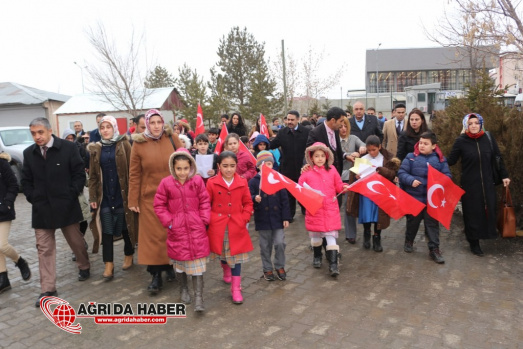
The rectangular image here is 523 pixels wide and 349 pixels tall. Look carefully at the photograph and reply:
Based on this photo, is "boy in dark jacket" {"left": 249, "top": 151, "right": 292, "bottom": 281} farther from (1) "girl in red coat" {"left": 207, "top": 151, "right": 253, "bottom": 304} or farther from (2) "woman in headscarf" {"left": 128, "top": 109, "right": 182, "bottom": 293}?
(2) "woman in headscarf" {"left": 128, "top": 109, "right": 182, "bottom": 293}

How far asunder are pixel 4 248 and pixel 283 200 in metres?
3.55

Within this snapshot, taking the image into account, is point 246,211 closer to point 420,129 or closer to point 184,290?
point 184,290

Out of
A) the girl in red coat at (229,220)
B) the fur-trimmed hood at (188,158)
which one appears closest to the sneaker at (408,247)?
the girl in red coat at (229,220)

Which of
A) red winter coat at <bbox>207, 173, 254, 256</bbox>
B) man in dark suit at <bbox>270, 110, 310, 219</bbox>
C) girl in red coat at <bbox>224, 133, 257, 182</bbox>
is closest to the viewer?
red winter coat at <bbox>207, 173, 254, 256</bbox>

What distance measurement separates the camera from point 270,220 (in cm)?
515

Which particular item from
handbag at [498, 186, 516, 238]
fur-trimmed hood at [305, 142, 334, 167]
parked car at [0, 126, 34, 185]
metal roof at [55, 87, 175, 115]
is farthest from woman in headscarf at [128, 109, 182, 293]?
metal roof at [55, 87, 175, 115]

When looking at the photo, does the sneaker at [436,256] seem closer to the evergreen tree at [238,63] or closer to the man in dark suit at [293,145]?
the man in dark suit at [293,145]

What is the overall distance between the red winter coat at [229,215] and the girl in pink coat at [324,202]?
1.03 meters

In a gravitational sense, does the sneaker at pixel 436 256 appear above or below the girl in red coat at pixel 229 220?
below

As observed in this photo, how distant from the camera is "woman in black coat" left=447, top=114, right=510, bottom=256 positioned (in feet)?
19.2

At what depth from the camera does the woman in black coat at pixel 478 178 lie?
5852 millimetres

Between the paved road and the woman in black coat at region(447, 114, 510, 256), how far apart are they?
1.25ft

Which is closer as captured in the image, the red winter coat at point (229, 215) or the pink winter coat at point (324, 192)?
the red winter coat at point (229, 215)

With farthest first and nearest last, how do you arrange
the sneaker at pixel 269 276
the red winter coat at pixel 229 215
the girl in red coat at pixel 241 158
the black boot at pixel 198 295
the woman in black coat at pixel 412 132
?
the woman in black coat at pixel 412 132
the girl in red coat at pixel 241 158
the sneaker at pixel 269 276
the red winter coat at pixel 229 215
the black boot at pixel 198 295
